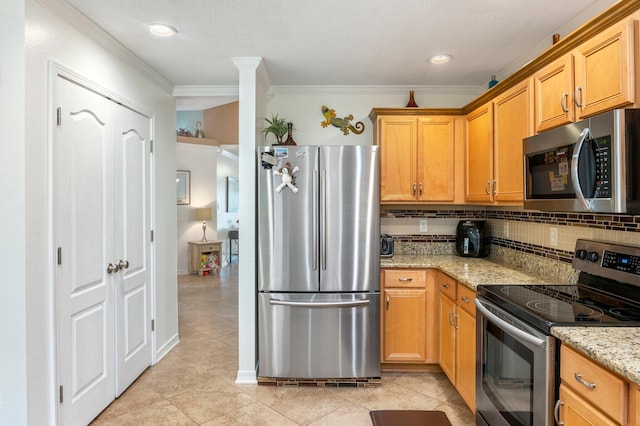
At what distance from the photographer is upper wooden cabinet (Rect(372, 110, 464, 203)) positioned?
3.29 m

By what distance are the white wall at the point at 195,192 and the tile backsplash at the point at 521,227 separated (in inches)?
202

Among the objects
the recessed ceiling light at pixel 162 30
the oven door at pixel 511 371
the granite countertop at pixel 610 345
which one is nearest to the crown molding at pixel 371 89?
the recessed ceiling light at pixel 162 30

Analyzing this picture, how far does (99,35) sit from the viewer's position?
240 cm

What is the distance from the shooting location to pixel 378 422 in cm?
222

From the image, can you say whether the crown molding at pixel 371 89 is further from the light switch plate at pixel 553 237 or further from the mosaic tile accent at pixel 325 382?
the mosaic tile accent at pixel 325 382

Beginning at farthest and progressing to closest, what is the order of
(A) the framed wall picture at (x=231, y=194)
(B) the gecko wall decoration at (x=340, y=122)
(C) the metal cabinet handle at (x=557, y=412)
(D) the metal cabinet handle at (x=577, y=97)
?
1. (A) the framed wall picture at (x=231, y=194)
2. (B) the gecko wall decoration at (x=340, y=122)
3. (D) the metal cabinet handle at (x=577, y=97)
4. (C) the metal cabinet handle at (x=557, y=412)

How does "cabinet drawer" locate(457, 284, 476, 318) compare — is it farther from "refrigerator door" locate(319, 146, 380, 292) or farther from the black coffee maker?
the black coffee maker

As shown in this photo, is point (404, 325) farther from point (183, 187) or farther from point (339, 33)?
point (183, 187)

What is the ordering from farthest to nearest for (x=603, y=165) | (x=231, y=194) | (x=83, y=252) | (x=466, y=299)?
1. (x=231, y=194)
2. (x=466, y=299)
3. (x=83, y=252)
4. (x=603, y=165)

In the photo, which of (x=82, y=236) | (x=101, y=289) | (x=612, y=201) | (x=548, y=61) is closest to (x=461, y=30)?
(x=548, y=61)

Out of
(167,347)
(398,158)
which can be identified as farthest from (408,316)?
(167,347)

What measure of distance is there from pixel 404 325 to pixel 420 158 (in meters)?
1.40

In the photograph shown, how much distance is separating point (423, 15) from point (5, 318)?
270 cm

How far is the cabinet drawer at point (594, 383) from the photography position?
117 centimetres
